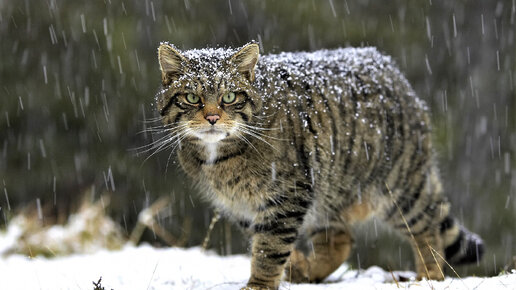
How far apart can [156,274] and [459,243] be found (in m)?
2.39

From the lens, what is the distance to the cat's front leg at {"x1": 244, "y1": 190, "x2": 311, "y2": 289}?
3611mm

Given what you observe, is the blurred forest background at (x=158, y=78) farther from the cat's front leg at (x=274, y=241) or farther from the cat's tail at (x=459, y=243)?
the cat's front leg at (x=274, y=241)

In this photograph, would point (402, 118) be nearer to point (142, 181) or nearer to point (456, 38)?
point (456, 38)

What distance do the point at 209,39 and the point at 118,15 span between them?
1616 millimetres

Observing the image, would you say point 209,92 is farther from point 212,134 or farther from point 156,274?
point 156,274

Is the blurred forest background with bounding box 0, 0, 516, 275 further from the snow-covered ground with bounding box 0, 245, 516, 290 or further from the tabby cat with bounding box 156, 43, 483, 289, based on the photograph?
the tabby cat with bounding box 156, 43, 483, 289

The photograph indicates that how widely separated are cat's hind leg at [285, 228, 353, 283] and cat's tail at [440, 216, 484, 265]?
76 cm

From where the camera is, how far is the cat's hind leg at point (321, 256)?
435cm

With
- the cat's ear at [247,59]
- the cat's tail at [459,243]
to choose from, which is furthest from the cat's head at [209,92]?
the cat's tail at [459,243]

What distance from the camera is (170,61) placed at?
11.5 ft

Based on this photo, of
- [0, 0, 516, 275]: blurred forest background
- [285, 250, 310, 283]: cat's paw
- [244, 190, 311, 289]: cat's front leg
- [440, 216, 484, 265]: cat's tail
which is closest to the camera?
[244, 190, 311, 289]: cat's front leg

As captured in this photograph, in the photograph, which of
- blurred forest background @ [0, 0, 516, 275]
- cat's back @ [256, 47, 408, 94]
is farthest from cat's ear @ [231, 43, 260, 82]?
blurred forest background @ [0, 0, 516, 275]

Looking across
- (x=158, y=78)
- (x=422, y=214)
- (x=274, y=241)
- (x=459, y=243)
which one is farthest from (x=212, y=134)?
(x=158, y=78)

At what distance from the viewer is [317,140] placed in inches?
152
